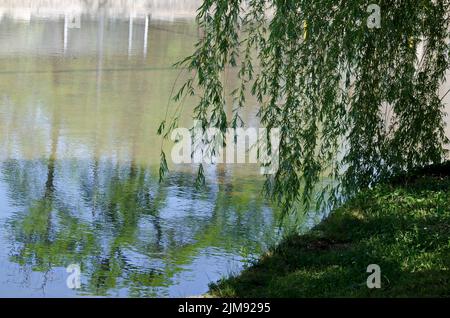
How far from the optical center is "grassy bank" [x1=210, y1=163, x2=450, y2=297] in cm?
584

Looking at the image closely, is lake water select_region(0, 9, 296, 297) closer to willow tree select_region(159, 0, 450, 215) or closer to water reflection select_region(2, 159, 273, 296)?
water reflection select_region(2, 159, 273, 296)

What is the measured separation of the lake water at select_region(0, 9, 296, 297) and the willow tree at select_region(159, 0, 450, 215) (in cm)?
109

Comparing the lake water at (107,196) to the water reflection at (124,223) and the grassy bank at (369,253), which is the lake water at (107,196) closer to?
the water reflection at (124,223)

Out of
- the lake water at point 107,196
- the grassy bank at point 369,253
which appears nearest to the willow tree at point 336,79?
the grassy bank at point 369,253

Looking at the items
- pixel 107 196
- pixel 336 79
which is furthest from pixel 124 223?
pixel 336 79

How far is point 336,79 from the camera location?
707 centimetres

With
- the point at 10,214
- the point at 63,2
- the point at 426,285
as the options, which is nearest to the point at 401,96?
the point at 426,285

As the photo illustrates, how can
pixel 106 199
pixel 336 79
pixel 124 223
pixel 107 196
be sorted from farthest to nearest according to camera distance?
pixel 107 196 < pixel 106 199 < pixel 124 223 < pixel 336 79

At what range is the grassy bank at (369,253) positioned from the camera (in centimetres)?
584

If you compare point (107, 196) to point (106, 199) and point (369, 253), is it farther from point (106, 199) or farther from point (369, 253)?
point (369, 253)

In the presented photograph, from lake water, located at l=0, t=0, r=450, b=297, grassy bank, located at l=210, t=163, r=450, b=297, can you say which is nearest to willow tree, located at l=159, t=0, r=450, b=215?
grassy bank, located at l=210, t=163, r=450, b=297

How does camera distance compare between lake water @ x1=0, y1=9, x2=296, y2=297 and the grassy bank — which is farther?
lake water @ x1=0, y1=9, x2=296, y2=297

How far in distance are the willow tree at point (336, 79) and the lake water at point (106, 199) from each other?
109 cm

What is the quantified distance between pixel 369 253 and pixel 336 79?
138 centimetres
